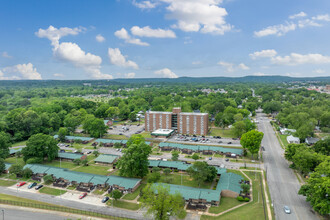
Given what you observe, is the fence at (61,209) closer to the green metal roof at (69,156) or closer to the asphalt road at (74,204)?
the asphalt road at (74,204)

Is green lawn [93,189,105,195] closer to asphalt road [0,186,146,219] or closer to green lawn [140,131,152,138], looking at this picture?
asphalt road [0,186,146,219]

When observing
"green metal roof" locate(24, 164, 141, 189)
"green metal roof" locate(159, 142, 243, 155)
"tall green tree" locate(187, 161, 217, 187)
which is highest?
"tall green tree" locate(187, 161, 217, 187)

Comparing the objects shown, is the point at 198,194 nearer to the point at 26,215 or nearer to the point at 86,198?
the point at 86,198

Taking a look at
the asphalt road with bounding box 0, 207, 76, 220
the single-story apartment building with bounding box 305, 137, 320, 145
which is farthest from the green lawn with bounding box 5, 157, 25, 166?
the single-story apartment building with bounding box 305, 137, 320, 145

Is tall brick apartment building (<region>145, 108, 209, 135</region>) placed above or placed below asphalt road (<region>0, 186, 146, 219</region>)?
above

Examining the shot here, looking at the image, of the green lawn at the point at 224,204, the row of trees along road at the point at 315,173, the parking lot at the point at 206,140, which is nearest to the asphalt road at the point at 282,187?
the row of trees along road at the point at 315,173

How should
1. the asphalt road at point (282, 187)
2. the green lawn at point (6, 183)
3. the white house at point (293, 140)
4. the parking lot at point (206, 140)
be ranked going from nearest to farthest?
1. the asphalt road at point (282, 187)
2. the green lawn at point (6, 183)
3. the white house at point (293, 140)
4. the parking lot at point (206, 140)

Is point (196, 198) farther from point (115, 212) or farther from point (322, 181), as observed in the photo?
point (322, 181)
